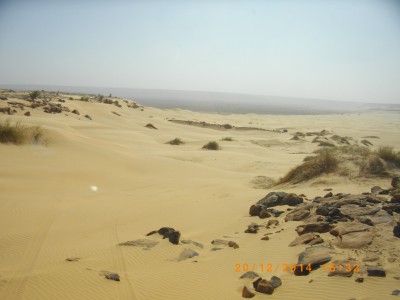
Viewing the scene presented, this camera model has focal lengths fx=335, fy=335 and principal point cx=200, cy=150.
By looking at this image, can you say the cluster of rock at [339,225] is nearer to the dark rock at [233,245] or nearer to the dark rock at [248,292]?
the dark rock at [248,292]

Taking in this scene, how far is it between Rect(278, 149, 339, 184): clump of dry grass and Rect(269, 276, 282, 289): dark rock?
267 inches

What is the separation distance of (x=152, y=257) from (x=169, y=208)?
306cm

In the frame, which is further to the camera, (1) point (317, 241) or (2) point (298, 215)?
(2) point (298, 215)

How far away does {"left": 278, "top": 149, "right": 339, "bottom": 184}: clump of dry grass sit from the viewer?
33.9ft

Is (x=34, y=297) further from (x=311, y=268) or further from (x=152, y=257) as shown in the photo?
(x=311, y=268)

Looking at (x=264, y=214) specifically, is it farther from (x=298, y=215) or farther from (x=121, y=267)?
(x=121, y=267)

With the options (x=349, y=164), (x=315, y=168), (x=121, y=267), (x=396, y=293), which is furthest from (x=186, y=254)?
(x=349, y=164)

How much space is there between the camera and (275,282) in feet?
12.9

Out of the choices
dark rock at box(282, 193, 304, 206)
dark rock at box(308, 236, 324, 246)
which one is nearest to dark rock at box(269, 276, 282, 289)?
dark rock at box(308, 236, 324, 246)

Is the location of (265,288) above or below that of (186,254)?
above

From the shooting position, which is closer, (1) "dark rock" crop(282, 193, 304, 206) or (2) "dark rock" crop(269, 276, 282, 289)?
(2) "dark rock" crop(269, 276, 282, 289)

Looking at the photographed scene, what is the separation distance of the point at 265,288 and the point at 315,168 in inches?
290

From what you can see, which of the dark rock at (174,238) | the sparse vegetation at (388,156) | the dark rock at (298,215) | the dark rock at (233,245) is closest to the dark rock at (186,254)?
the dark rock at (174,238)

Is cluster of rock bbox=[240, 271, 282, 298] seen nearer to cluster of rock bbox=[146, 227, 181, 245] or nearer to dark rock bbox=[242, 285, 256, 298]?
dark rock bbox=[242, 285, 256, 298]
